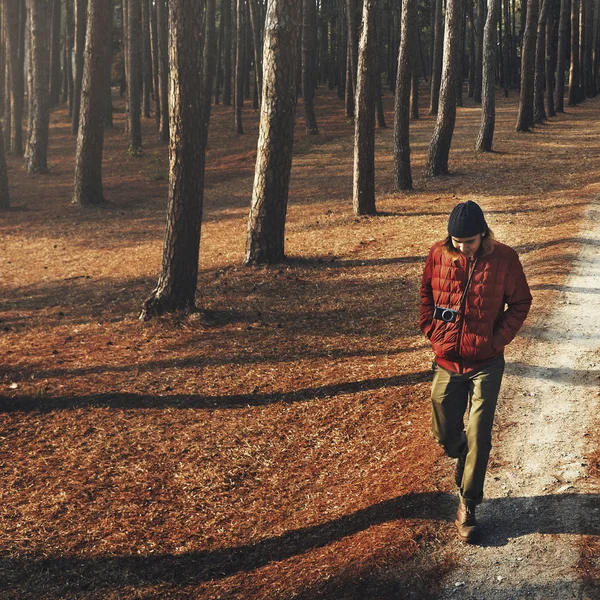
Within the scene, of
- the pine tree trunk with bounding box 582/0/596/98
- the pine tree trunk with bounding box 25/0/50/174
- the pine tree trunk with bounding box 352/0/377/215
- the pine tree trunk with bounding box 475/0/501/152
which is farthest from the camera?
the pine tree trunk with bounding box 582/0/596/98

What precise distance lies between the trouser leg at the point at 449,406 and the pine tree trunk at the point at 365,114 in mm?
11786

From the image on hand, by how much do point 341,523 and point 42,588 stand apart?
2422mm

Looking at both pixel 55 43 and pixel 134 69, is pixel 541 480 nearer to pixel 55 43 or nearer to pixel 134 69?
pixel 134 69

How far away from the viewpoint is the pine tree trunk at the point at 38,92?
2630 centimetres

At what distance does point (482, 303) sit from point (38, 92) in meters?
24.8

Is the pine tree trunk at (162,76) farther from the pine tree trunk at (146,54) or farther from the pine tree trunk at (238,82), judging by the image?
the pine tree trunk at (238,82)

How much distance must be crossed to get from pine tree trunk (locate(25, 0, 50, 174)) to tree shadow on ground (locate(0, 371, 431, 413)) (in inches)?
775

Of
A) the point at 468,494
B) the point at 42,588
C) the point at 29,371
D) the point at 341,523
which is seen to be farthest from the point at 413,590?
the point at 29,371

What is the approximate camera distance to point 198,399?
935 cm

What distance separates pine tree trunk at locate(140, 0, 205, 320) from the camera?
11.0 metres

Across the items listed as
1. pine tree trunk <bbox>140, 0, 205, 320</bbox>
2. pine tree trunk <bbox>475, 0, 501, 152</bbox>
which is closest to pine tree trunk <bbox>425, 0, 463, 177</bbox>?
pine tree trunk <bbox>475, 0, 501, 152</bbox>

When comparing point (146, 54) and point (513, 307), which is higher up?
point (146, 54)

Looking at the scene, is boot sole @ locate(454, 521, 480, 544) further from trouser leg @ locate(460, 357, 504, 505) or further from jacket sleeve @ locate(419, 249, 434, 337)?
jacket sleeve @ locate(419, 249, 434, 337)

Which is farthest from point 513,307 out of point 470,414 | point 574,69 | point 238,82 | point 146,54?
point 574,69
